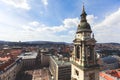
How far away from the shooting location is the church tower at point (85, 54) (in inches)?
873

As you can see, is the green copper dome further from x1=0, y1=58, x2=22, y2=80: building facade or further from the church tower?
x1=0, y1=58, x2=22, y2=80: building facade

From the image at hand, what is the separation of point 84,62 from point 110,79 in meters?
43.6

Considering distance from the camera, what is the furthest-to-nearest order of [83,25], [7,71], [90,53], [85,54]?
1. [7,71]
2. [90,53]
3. [83,25]
4. [85,54]

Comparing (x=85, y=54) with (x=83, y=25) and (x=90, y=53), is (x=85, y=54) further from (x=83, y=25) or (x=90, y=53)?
(x=83, y=25)

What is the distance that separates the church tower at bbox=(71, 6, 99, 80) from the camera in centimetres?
2217

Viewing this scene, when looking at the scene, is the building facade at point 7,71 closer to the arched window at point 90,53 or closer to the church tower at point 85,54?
the church tower at point 85,54

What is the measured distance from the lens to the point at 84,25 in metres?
23.3

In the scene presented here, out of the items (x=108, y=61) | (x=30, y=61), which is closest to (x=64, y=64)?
(x=108, y=61)

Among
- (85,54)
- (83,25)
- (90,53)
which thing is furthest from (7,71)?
(83,25)

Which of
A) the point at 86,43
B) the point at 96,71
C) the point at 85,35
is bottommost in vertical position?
the point at 96,71

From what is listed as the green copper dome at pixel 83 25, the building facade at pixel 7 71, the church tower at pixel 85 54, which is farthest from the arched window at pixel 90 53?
the building facade at pixel 7 71

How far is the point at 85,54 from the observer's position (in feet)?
73.9

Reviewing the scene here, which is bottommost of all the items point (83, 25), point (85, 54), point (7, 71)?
point (7, 71)

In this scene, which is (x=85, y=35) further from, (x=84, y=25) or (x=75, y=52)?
(x=75, y=52)
